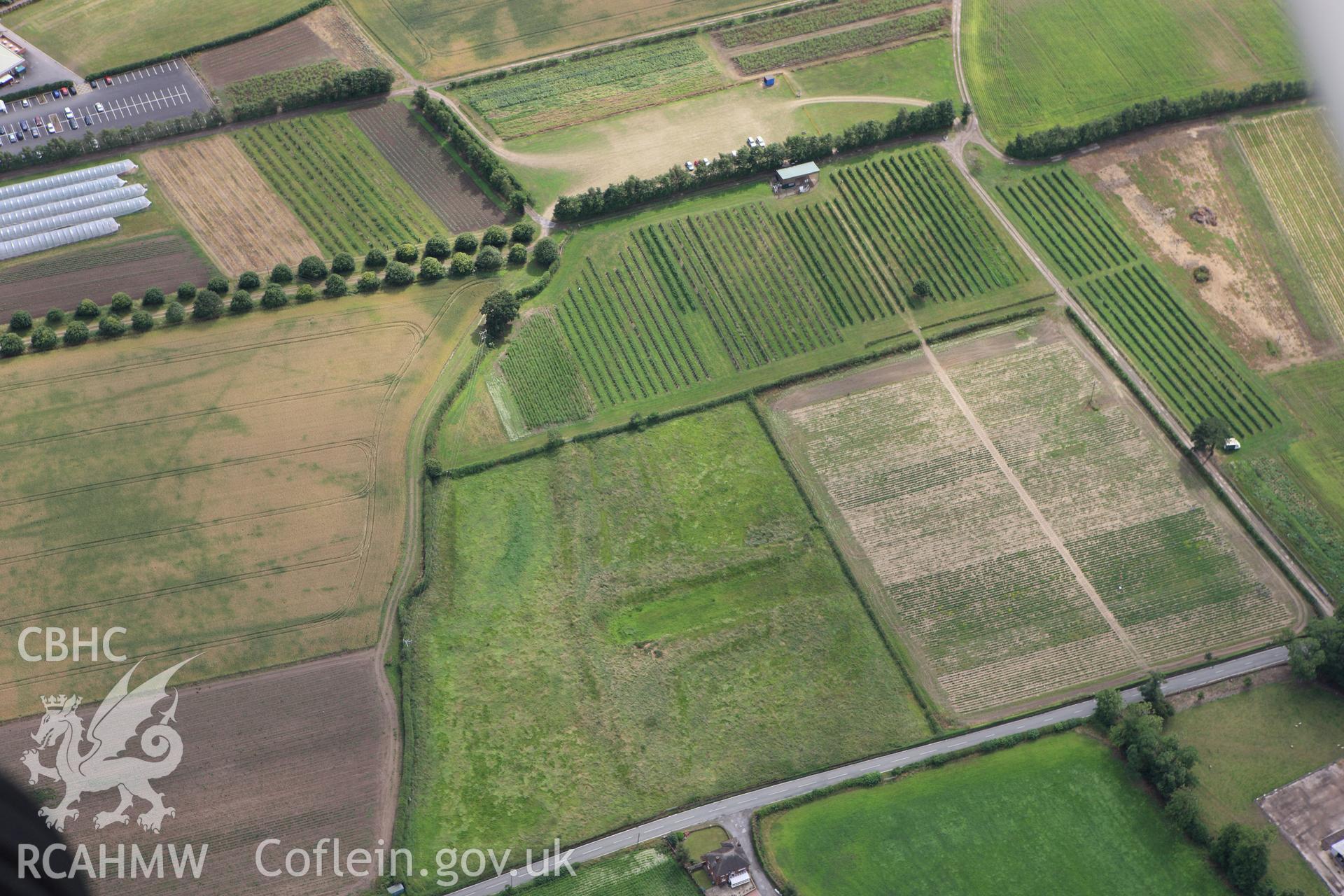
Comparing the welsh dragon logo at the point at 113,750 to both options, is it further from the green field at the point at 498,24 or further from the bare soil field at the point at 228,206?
the green field at the point at 498,24

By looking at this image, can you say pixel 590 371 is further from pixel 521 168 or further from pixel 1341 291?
pixel 1341 291

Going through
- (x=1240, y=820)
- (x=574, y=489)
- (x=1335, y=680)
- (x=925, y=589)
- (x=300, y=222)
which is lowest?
(x=1240, y=820)

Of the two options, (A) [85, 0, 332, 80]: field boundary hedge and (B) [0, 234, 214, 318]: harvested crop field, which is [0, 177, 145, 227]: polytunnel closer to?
(B) [0, 234, 214, 318]: harvested crop field

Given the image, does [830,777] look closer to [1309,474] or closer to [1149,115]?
[1309,474]

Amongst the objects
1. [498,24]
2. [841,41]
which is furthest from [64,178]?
[841,41]

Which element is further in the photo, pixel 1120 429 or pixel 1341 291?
pixel 1341 291

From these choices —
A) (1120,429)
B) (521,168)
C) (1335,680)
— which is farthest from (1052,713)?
(521,168)

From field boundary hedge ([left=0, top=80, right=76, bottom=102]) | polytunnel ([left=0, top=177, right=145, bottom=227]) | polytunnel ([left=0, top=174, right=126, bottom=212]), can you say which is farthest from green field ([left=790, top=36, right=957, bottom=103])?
field boundary hedge ([left=0, top=80, right=76, bottom=102])
